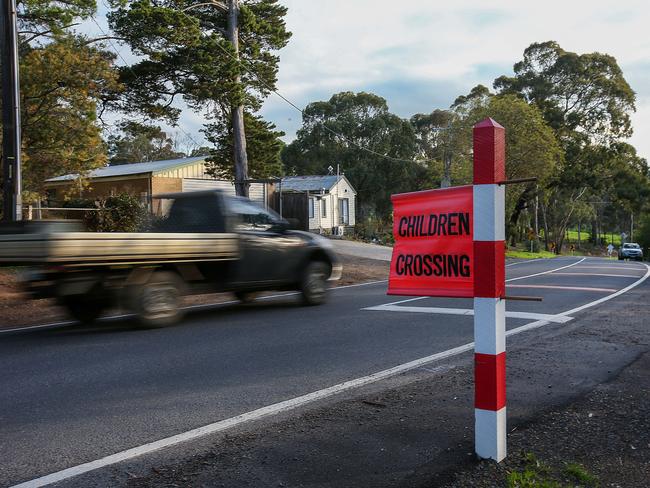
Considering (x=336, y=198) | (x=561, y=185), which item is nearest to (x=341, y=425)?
(x=336, y=198)

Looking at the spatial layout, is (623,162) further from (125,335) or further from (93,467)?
(93,467)

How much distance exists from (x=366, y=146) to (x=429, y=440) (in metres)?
56.1

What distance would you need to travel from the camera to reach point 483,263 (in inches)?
143

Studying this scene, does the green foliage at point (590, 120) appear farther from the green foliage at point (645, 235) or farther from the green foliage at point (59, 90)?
the green foliage at point (59, 90)

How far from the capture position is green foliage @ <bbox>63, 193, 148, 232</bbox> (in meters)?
23.7

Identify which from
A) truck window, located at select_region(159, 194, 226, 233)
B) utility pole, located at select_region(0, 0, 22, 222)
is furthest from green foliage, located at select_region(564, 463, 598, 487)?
utility pole, located at select_region(0, 0, 22, 222)

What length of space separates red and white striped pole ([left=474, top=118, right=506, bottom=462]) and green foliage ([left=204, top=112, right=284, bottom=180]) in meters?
24.2

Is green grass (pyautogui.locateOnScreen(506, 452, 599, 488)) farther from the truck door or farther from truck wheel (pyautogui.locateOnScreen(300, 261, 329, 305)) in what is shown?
truck wheel (pyautogui.locateOnScreen(300, 261, 329, 305))

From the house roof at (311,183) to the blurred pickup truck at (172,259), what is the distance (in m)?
32.5

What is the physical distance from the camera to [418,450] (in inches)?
160

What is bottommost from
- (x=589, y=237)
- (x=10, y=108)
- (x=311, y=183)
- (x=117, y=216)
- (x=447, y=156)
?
(x=589, y=237)

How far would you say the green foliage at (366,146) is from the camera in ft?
190

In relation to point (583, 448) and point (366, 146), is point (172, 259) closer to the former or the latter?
A: point (583, 448)

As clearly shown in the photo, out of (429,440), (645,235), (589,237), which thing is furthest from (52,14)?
(589,237)
